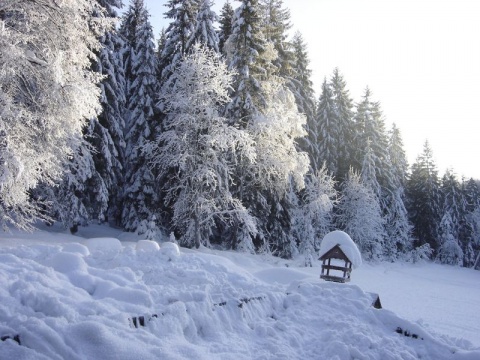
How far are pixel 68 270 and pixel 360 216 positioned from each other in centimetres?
3052

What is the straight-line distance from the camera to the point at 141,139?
21.0 metres

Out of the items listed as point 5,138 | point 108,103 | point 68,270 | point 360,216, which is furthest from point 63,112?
point 360,216

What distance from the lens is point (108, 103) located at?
19.8 m

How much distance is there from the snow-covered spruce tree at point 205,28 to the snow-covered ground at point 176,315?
1614cm

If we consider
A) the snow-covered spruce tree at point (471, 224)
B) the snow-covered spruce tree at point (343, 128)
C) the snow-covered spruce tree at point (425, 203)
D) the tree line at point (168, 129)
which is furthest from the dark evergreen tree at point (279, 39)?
the snow-covered spruce tree at point (471, 224)

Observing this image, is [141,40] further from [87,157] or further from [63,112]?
[63,112]

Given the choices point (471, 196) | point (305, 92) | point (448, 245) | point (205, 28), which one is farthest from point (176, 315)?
point (471, 196)

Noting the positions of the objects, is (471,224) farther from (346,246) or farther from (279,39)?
(346,246)

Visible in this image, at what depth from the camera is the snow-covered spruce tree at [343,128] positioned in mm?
36116

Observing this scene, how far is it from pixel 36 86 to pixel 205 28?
15.0 meters

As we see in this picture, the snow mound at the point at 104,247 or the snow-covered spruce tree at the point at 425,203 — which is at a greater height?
the snow-covered spruce tree at the point at 425,203

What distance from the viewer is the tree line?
8883 millimetres

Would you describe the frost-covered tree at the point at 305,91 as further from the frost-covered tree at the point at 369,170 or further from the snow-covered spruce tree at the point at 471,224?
the snow-covered spruce tree at the point at 471,224

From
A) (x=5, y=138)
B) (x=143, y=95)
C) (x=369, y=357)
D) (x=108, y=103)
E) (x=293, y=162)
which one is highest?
(x=143, y=95)
